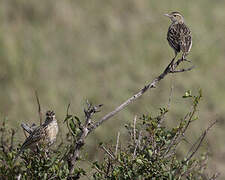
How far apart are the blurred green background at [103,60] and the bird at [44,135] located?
399 centimetres

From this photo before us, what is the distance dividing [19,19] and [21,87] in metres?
2.62

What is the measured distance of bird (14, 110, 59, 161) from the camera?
14.1 feet

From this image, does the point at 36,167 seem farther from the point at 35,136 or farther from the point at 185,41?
the point at 185,41

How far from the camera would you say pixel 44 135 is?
4602 millimetres

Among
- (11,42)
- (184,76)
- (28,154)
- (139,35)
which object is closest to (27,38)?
(11,42)

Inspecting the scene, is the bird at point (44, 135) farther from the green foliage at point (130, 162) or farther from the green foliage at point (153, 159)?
the green foliage at point (153, 159)

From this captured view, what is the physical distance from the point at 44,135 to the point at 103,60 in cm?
740

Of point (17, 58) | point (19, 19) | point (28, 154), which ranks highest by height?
point (19, 19)

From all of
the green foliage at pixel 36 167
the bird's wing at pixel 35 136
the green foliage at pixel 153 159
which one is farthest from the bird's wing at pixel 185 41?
the green foliage at pixel 36 167

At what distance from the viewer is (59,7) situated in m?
12.8

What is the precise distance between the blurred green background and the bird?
157 inches

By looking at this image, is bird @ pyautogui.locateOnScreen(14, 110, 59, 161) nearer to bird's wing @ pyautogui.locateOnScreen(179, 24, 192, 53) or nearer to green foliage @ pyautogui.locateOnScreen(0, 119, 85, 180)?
green foliage @ pyautogui.locateOnScreen(0, 119, 85, 180)

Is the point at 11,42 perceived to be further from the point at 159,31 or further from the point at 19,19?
the point at 159,31

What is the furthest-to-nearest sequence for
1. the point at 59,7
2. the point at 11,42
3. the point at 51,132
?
the point at 59,7
the point at 11,42
the point at 51,132
